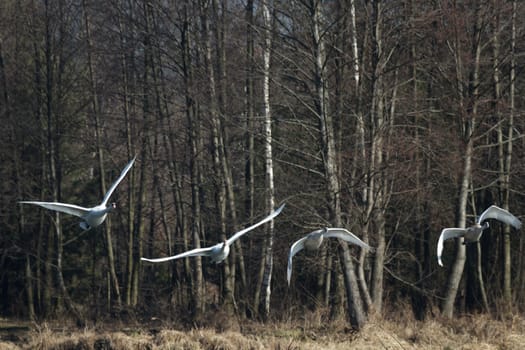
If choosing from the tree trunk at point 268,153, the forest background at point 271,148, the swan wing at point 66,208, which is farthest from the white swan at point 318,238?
the tree trunk at point 268,153

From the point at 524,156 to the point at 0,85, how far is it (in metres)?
15.6

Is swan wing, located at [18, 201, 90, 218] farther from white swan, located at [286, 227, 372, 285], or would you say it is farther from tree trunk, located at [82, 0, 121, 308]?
tree trunk, located at [82, 0, 121, 308]

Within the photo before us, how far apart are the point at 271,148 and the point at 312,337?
510 cm

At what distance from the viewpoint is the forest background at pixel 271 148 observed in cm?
1673

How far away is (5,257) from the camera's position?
86.5 ft

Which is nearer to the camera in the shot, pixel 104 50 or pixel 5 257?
pixel 104 50

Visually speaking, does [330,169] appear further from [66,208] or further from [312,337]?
[66,208]

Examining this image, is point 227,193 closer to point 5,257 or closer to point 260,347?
point 260,347

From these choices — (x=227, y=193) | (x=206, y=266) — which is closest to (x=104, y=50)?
(x=227, y=193)

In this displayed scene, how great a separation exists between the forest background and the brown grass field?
87 centimetres

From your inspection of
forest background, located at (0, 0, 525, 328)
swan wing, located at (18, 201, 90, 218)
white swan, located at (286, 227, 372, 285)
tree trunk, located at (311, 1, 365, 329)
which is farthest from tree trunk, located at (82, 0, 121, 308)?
white swan, located at (286, 227, 372, 285)

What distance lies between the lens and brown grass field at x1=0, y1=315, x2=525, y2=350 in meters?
15.1

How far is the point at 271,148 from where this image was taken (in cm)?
1947

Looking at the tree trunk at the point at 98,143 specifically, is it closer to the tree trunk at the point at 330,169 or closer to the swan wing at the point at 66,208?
the tree trunk at the point at 330,169
